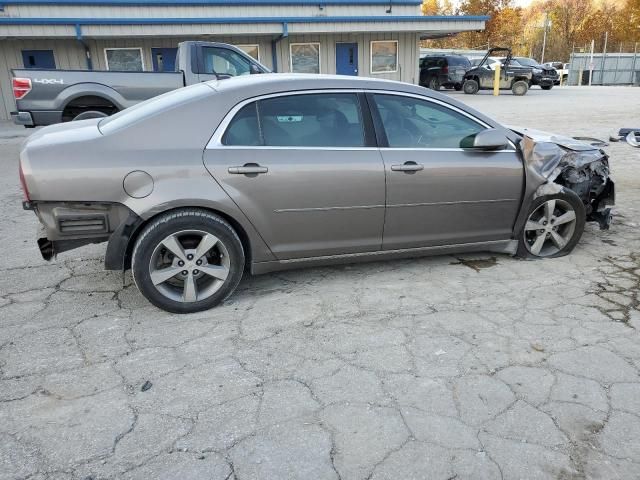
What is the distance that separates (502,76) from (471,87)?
1.49m

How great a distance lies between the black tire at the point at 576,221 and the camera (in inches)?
172

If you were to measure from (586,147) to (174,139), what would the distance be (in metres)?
3.79

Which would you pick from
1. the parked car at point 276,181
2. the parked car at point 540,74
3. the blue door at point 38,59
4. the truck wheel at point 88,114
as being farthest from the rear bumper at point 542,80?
the parked car at point 276,181

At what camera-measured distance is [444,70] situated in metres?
25.3

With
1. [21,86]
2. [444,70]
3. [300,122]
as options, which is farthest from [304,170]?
[444,70]

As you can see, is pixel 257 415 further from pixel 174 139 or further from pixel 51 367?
pixel 174 139

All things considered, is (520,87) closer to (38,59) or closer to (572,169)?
(38,59)

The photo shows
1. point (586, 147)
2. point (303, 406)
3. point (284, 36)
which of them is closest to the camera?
point (303, 406)

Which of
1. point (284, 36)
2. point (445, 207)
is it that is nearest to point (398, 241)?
point (445, 207)

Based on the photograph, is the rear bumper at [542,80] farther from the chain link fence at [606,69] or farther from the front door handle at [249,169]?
the front door handle at [249,169]

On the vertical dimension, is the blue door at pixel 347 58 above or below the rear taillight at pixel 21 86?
above

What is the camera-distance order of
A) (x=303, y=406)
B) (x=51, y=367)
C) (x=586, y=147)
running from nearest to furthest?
(x=303, y=406)
(x=51, y=367)
(x=586, y=147)

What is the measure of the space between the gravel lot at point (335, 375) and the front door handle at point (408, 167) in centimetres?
89

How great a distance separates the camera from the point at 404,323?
3.46m
